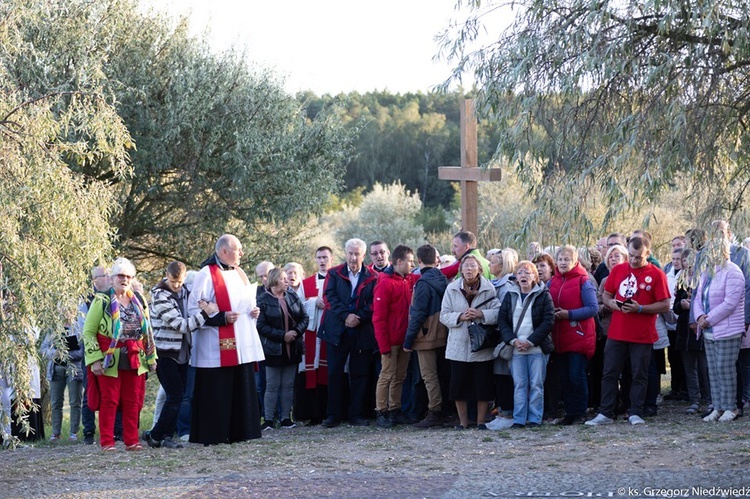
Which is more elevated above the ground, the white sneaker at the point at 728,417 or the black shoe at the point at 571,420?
the white sneaker at the point at 728,417

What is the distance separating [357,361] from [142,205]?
317 inches

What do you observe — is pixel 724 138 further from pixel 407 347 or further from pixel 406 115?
pixel 406 115

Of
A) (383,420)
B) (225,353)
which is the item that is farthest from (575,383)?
(225,353)

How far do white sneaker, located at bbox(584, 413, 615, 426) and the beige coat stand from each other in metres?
1.23

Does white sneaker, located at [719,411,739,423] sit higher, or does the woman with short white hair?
the woman with short white hair

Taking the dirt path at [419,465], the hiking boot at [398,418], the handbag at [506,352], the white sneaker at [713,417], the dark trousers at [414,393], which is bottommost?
the dirt path at [419,465]

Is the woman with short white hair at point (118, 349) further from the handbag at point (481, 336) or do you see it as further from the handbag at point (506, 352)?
the handbag at point (506, 352)

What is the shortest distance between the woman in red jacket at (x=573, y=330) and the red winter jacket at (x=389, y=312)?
1661 mm

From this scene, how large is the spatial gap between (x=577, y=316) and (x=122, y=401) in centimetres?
472

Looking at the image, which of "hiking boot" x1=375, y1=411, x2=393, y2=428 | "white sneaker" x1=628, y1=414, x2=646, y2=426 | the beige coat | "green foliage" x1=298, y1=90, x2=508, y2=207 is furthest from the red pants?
"green foliage" x1=298, y1=90, x2=508, y2=207

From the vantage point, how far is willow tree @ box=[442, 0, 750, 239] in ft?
25.3

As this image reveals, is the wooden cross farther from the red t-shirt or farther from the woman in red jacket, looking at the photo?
the red t-shirt

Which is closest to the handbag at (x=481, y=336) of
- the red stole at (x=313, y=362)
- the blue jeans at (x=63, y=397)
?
the red stole at (x=313, y=362)

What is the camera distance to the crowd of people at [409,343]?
9.92 metres
